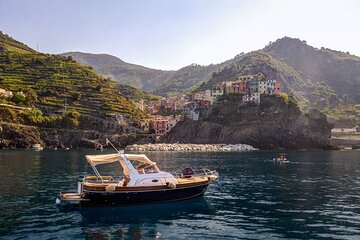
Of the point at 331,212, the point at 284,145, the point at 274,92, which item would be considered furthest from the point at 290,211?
the point at 274,92

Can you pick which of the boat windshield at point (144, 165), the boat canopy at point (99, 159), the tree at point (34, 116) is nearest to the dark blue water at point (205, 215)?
the boat windshield at point (144, 165)

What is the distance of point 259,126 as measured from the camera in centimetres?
13275

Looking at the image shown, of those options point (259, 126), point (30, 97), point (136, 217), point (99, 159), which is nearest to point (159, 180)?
point (136, 217)

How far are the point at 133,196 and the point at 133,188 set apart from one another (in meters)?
0.63

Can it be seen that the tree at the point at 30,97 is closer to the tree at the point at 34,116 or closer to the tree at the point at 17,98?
the tree at the point at 17,98

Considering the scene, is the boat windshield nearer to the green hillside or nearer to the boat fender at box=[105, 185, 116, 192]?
the boat fender at box=[105, 185, 116, 192]

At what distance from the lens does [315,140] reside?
130 meters

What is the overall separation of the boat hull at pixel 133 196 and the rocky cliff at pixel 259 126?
103702 millimetres

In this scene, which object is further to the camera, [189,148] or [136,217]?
[189,148]

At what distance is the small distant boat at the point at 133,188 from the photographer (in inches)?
1086

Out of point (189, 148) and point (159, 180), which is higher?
point (159, 180)

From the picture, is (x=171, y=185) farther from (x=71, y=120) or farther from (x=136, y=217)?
(x=71, y=120)

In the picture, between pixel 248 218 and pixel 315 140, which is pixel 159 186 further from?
pixel 315 140

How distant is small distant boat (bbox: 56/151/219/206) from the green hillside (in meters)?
110
